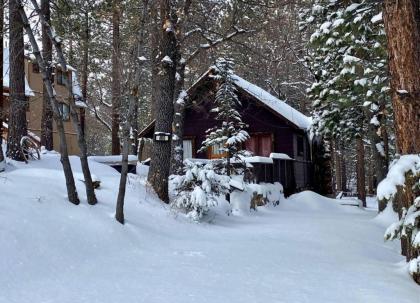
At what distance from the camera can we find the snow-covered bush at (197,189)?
33.0 feet

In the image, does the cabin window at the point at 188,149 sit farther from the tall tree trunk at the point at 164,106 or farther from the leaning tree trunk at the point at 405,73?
the leaning tree trunk at the point at 405,73

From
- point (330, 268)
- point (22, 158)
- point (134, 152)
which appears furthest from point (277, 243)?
point (134, 152)

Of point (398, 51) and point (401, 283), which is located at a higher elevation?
point (398, 51)

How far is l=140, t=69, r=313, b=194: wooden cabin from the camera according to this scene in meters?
21.1

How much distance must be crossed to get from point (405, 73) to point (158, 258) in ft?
14.5

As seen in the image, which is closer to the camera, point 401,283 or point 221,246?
point 401,283

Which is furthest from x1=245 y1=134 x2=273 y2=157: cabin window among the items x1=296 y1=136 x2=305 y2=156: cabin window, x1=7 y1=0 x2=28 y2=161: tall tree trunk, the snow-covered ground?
x1=7 y1=0 x2=28 y2=161: tall tree trunk

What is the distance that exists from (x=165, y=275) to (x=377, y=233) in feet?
24.5

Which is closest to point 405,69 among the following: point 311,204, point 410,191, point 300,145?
point 410,191

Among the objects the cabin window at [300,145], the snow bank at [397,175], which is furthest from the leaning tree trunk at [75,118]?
the cabin window at [300,145]

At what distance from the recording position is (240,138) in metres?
15.9

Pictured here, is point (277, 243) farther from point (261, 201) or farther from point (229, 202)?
point (261, 201)

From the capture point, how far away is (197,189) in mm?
10250

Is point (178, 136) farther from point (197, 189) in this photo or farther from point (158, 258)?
point (158, 258)
